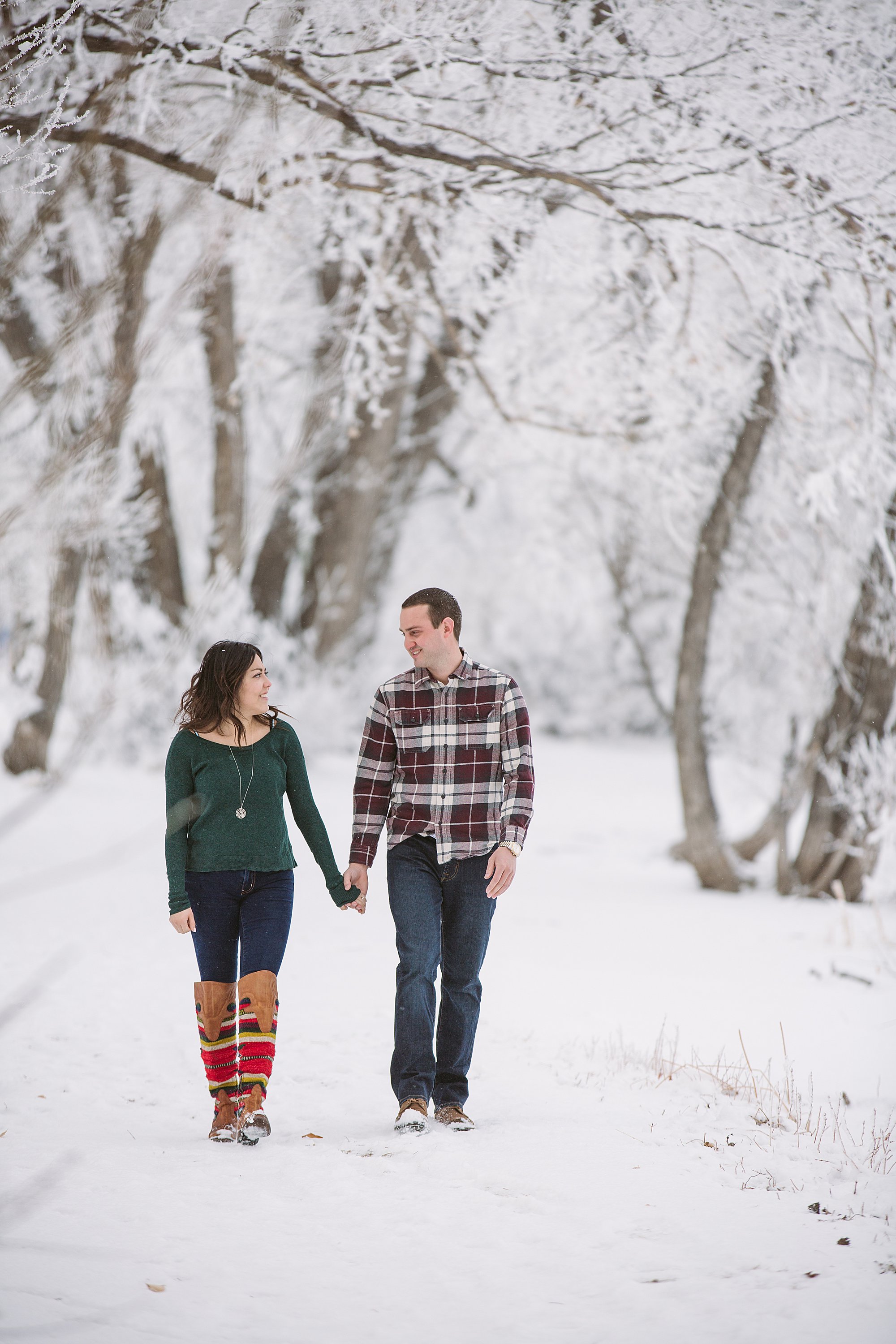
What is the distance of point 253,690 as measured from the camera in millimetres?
3436

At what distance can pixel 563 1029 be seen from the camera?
5.18m

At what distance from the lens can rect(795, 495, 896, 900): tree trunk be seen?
8344 mm

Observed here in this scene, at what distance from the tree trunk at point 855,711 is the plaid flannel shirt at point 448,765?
540 cm

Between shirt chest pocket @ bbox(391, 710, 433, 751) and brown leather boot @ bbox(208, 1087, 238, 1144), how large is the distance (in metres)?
1.18

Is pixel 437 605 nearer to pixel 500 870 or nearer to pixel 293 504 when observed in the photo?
pixel 500 870

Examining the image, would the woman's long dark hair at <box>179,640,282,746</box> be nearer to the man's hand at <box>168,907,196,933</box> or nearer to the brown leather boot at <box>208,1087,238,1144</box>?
the man's hand at <box>168,907,196,933</box>

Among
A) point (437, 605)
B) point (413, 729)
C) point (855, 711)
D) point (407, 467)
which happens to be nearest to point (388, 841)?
point (413, 729)

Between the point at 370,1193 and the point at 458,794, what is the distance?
117 cm

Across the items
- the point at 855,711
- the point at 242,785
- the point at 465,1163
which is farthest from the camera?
the point at 855,711

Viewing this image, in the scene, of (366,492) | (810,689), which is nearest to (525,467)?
(366,492)

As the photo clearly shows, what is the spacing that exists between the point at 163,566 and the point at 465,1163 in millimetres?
9522

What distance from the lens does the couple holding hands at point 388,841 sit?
3371mm

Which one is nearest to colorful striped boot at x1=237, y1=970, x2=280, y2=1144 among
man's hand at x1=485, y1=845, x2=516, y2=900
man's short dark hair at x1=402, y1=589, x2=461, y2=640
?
man's hand at x1=485, y1=845, x2=516, y2=900

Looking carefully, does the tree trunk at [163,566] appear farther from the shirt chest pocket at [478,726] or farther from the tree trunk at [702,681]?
the shirt chest pocket at [478,726]
